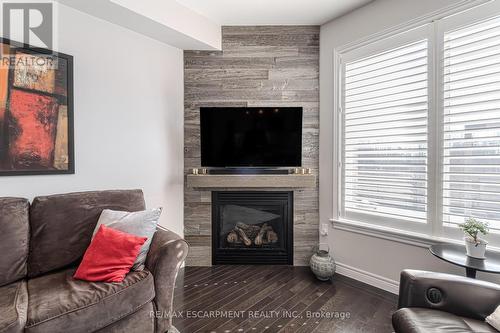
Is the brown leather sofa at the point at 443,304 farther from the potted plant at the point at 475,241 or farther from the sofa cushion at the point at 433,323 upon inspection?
the potted plant at the point at 475,241

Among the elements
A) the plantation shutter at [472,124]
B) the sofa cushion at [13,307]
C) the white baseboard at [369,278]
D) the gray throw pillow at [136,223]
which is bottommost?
the white baseboard at [369,278]

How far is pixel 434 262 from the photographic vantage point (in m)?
2.10

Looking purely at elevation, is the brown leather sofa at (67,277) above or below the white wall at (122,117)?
below

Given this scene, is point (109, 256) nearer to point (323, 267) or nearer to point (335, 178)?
point (323, 267)

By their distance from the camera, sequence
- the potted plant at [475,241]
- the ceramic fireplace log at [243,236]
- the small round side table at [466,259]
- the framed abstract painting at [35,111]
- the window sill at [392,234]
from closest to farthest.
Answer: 1. the small round side table at [466,259]
2. the potted plant at [475,241]
3. the framed abstract painting at [35,111]
4. the window sill at [392,234]
5. the ceramic fireplace log at [243,236]

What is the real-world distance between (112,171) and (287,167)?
188cm

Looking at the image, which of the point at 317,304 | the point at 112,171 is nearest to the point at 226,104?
the point at 112,171

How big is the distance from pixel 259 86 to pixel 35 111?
216 centimetres

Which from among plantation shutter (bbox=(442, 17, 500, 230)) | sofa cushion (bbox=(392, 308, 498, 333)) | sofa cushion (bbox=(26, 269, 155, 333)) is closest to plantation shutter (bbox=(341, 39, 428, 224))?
plantation shutter (bbox=(442, 17, 500, 230))

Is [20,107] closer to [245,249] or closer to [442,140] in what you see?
[245,249]

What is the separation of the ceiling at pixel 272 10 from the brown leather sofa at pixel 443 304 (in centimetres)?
258

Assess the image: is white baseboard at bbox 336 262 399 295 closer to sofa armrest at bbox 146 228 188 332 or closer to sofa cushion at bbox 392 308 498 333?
sofa cushion at bbox 392 308 498 333

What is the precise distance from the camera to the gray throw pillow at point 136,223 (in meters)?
1.83

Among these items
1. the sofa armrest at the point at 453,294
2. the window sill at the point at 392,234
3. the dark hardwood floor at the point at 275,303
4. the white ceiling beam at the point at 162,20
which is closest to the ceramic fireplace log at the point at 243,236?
the dark hardwood floor at the point at 275,303
